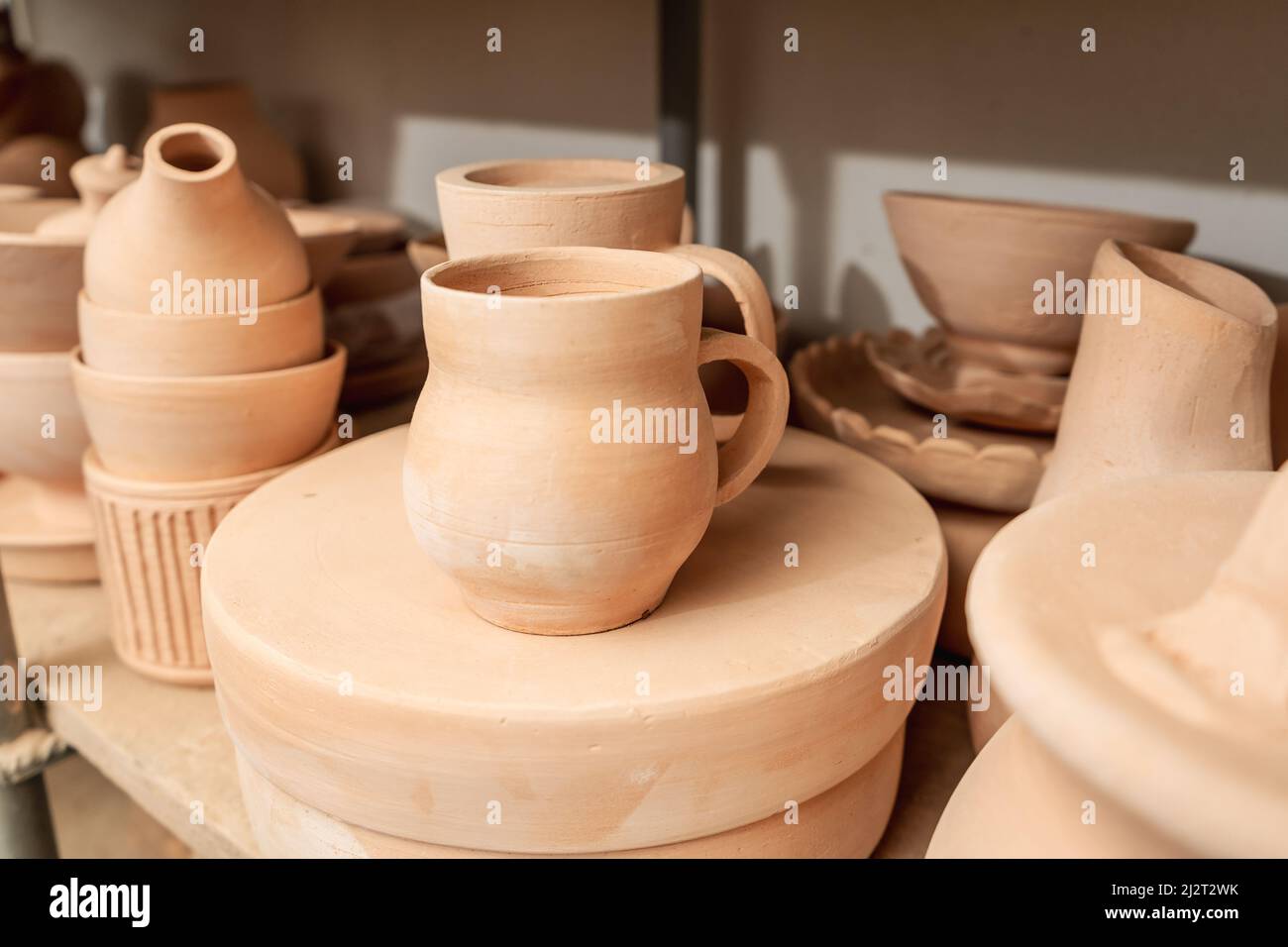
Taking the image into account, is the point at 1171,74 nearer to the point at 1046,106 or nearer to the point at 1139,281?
the point at 1046,106

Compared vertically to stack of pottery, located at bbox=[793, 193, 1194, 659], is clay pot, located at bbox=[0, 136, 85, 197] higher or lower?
higher

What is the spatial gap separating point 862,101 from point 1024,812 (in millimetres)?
891

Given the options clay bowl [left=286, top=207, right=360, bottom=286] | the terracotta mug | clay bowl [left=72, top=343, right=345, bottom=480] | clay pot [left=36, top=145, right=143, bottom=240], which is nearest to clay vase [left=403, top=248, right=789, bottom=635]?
the terracotta mug

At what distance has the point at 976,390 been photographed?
0.86 metres

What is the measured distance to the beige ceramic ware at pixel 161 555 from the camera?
0.86 metres

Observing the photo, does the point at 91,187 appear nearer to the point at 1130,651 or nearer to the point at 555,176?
the point at 555,176

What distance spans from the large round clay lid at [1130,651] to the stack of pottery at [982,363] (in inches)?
14.2

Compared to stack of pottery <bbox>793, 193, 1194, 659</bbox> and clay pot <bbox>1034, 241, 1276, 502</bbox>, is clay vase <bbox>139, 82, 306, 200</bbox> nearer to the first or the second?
stack of pottery <bbox>793, 193, 1194, 659</bbox>

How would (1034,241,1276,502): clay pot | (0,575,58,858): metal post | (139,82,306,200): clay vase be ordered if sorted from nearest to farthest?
(1034,241,1276,502): clay pot, (0,575,58,858): metal post, (139,82,306,200): clay vase

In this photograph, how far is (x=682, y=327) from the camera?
0.56 meters

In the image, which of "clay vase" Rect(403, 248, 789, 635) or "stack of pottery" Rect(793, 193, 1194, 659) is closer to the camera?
"clay vase" Rect(403, 248, 789, 635)

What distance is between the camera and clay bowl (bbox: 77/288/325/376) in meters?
0.82

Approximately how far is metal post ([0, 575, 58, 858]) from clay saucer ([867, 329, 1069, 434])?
0.78 meters
